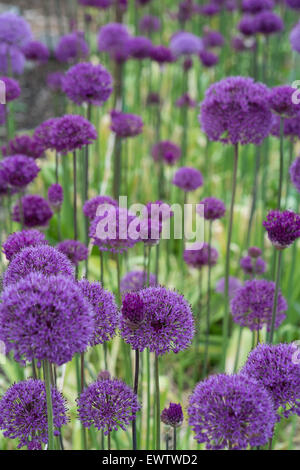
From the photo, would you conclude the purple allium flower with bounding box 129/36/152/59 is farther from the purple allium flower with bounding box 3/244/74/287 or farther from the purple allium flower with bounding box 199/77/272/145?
the purple allium flower with bounding box 3/244/74/287

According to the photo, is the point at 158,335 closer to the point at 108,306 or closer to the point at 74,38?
the point at 108,306

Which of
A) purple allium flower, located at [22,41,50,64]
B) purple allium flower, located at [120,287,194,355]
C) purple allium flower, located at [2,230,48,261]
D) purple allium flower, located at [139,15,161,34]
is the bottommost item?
purple allium flower, located at [120,287,194,355]

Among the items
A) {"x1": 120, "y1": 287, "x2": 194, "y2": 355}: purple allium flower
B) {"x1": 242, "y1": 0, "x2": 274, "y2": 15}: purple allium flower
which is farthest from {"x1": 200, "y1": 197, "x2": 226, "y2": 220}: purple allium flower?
{"x1": 242, "y1": 0, "x2": 274, "y2": 15}: purple allium flower

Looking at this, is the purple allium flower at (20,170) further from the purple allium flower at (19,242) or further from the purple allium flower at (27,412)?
the purple allium flower at (27,412)

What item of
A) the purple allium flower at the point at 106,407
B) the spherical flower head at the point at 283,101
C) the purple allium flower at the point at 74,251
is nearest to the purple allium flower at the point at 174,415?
the purple allium flower at the point at 106,407

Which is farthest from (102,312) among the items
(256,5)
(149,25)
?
(149,25)

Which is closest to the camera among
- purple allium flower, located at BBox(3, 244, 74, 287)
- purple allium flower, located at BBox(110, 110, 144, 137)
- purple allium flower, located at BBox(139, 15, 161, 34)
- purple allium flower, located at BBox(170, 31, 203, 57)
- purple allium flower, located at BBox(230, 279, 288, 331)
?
purple allium flower, located at BBox(3, 244, 74, 287)

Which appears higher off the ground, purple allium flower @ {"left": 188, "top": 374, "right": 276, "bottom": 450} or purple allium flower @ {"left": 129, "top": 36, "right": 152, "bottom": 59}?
purple allium flower @ {"left": 129, "top": 36, "right": 152, "bottom": 59}

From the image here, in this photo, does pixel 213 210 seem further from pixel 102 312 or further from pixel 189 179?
pixel 102 312
